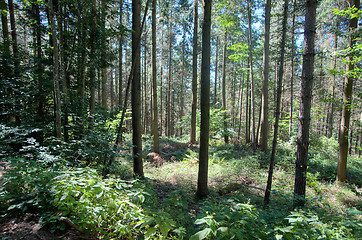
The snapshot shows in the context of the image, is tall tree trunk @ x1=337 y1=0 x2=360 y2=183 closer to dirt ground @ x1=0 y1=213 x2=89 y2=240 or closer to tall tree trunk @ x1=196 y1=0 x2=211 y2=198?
tall tree trunk @ x1=196 y1=0 x2=211 y2=198

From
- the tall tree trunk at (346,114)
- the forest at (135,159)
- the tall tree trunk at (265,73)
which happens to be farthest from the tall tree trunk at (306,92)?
the tall tree trunk at (265,73)

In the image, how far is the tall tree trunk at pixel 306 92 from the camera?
4504 millimetres

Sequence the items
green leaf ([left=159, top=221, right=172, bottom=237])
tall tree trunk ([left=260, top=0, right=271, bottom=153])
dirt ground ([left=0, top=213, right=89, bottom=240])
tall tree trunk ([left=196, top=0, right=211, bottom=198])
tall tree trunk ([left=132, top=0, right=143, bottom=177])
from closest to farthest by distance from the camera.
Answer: green leaf ([left=159, top=221, right=172, bottom=237])
dirt ground ([left=0, top=213, right=89, bottom=240])
tall tree trunk ([left=196, top=0, right=211, bottom=198])
tall tree trunk ([left=132, top=0, right=143, bottom=177])
tall tree trunk ([left=260, top=0, right=271, bottom=153])

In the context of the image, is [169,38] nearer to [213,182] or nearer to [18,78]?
[18,78]

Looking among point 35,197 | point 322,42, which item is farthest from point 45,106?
point 322,42

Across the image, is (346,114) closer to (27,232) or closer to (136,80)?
(136,80)

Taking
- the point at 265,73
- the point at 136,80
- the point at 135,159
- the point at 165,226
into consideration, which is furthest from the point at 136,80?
the point at 265,73

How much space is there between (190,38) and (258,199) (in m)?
19.0

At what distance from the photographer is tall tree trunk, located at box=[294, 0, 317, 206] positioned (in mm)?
4504

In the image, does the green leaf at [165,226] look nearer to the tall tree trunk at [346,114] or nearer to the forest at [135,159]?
the forest at [135,159]

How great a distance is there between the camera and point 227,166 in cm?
948

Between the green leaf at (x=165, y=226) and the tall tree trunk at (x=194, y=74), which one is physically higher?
the tall tree trunk at (x=194, y=74)

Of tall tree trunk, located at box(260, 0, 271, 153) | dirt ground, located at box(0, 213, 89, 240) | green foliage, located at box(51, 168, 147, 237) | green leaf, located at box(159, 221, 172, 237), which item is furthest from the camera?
tall tree trunk, located at box(260, 0, 271, 153)

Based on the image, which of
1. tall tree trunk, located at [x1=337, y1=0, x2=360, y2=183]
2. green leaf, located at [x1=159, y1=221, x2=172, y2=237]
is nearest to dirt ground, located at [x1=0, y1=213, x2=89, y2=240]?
green leaf, located at [x1=159, y1=221, x2=172, y2=237]
